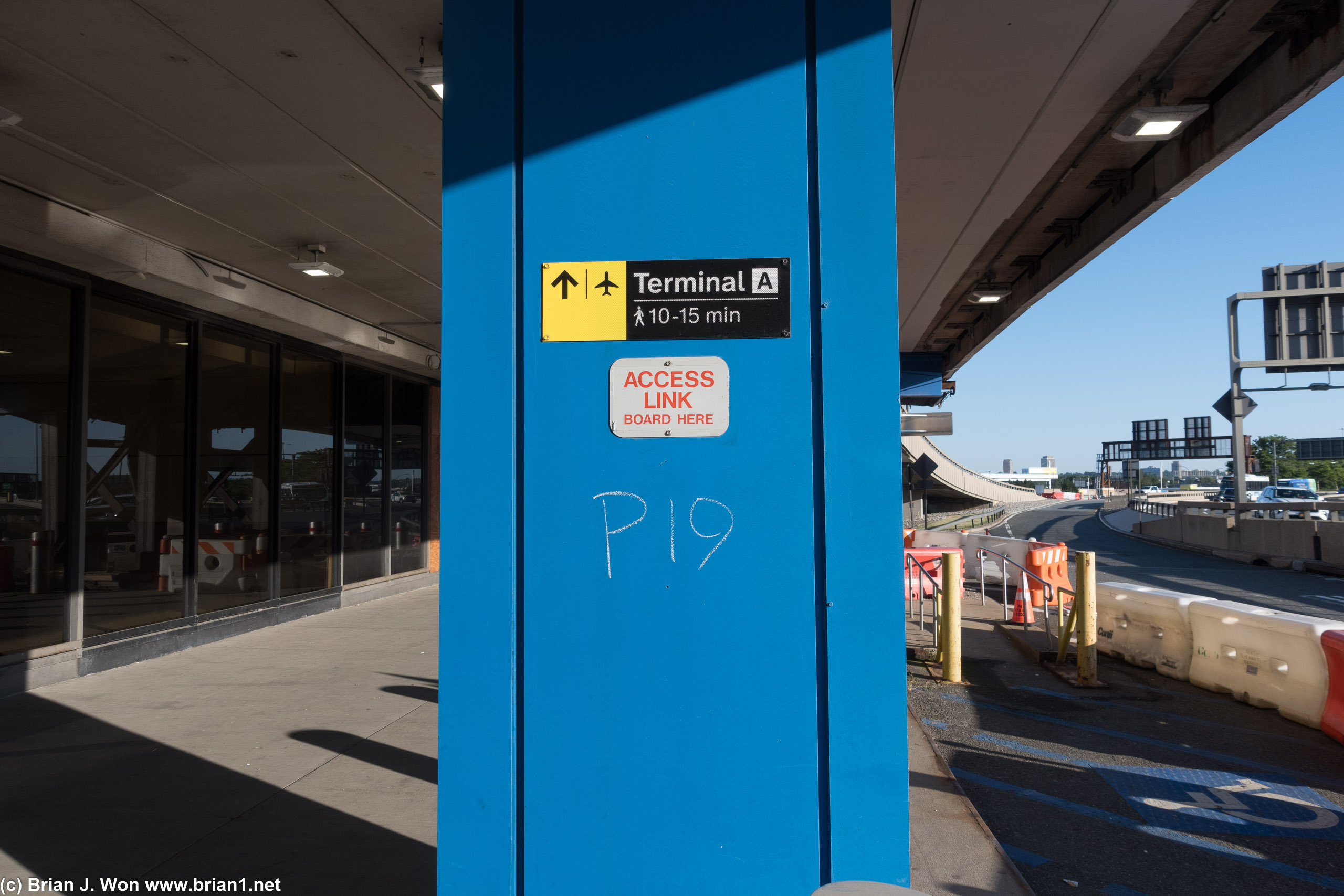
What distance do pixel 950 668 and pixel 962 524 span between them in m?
39.1

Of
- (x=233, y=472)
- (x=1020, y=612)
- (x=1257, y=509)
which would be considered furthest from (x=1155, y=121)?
(x=1257, y=509)

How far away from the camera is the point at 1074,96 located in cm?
604

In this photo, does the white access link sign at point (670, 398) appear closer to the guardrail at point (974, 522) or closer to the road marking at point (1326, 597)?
the road marking at point (1326, 597)

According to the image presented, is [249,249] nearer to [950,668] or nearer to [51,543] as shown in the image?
[51,543]

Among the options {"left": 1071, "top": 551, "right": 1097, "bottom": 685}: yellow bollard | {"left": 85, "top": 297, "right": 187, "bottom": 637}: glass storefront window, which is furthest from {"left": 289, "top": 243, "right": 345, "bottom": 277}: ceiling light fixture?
{"left": 1071, "top": 551, "right": 1097, "bottom": 685}: yellow bollard

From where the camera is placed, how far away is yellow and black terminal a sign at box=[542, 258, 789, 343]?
2.37 meters

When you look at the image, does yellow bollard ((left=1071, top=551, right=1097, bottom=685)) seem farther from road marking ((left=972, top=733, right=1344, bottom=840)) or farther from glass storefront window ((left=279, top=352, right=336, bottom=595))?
glass storefront window ((left=279, top=352, right=336, bottom=595))

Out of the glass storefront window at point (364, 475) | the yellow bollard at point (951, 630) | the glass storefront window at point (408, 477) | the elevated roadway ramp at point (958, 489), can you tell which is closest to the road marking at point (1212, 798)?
the yellow bollard at point (951, 630)

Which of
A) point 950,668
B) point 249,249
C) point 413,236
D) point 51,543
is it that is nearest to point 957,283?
point 950,668

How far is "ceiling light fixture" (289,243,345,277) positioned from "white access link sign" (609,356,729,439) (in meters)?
8.03

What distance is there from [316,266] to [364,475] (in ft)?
20.2

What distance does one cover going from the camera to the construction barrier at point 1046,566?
547 inches

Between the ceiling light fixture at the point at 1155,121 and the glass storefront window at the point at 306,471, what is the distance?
11364 millimetres

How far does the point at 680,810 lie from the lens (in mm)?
2305
